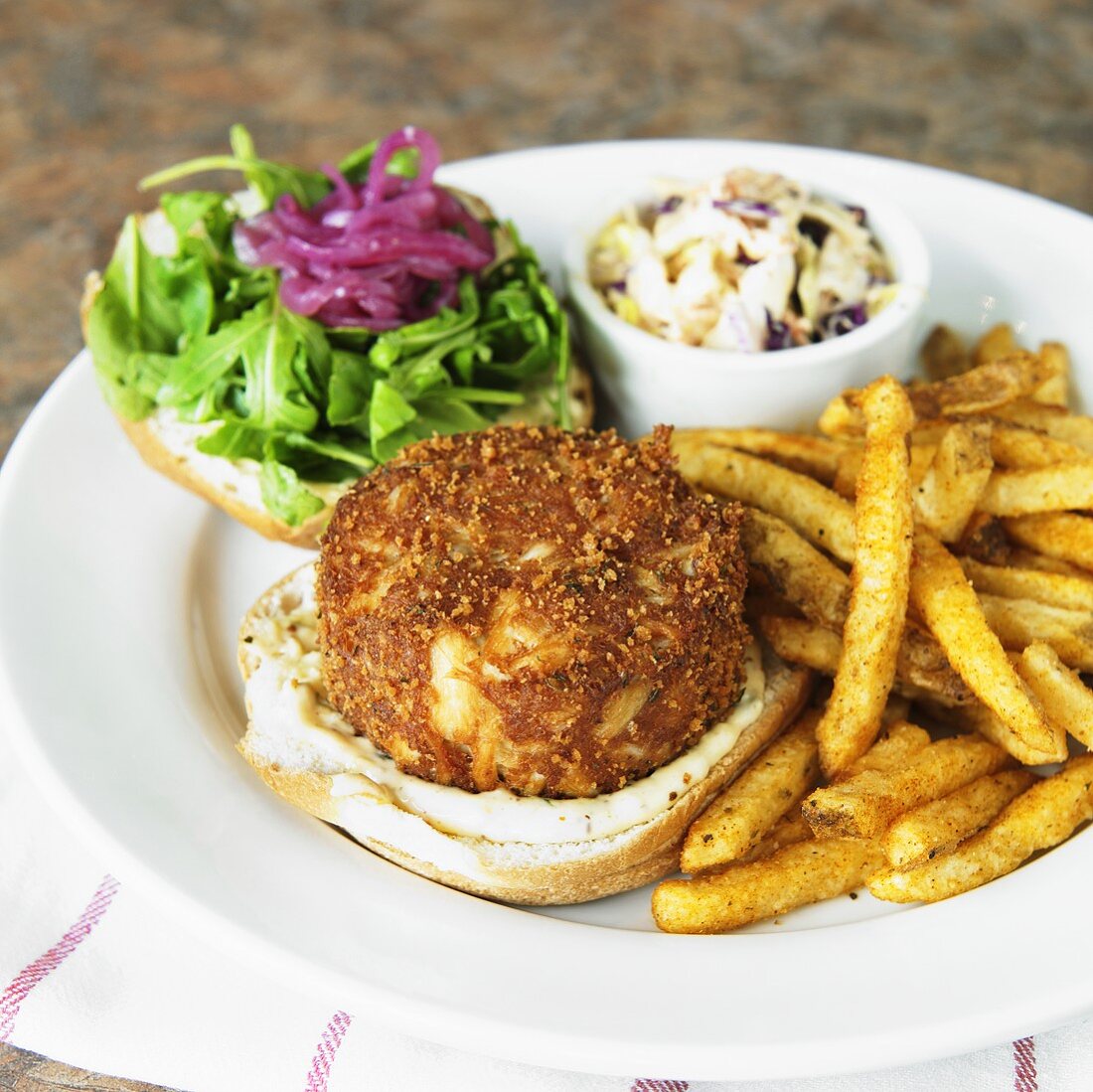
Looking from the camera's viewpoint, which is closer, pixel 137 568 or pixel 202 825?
pixel 202 825

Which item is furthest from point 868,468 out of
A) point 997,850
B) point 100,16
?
point 100,16

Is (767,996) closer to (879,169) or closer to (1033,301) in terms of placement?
(1033,301)

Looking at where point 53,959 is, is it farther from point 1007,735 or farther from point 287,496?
point 1007,735

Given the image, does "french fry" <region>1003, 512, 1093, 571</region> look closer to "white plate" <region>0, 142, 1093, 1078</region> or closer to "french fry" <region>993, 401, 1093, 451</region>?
"french fry" <region>993, 401, 1093, 451</region>

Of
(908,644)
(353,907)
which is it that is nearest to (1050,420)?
(908,644)

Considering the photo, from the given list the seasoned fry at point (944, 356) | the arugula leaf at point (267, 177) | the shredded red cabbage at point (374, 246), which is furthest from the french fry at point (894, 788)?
the arugula leaf at point (267, 177)

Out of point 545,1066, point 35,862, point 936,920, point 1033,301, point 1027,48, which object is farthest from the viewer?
point 1027,48
